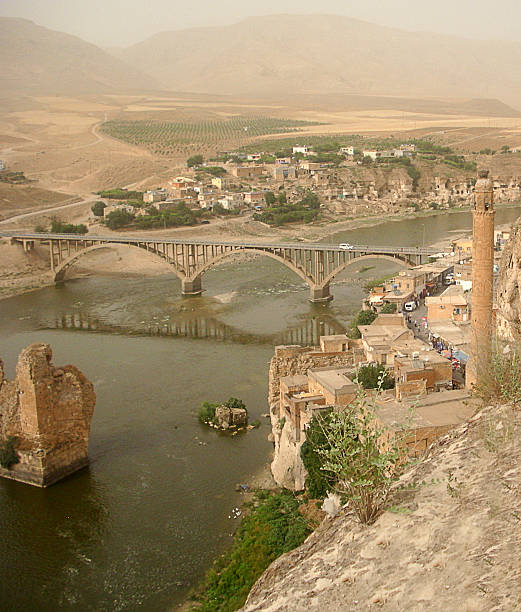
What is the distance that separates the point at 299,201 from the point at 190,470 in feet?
189

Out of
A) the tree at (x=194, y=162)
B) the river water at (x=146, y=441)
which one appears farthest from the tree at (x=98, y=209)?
the tree at (x=194, y=162)

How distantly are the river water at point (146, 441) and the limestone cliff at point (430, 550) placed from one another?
8454mm

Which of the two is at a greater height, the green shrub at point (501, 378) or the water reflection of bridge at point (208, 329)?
the green shrub at point (501, 378)

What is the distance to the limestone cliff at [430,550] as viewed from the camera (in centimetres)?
671

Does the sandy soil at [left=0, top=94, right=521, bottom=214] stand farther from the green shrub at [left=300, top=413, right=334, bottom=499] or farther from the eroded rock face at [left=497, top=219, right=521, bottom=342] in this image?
the eroded rock face at [left=497, top=219, right=521, bottom=342]

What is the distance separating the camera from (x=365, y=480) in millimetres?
8094

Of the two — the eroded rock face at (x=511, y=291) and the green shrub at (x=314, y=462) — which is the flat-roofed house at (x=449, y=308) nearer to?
the green shrub at (x=314, y=462)

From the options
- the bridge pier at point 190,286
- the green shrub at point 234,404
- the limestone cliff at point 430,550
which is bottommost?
the bridge pier at point 190,286

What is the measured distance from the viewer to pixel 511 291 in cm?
1352

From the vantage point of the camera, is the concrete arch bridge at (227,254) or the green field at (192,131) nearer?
the concrete arch bridge at (227,254)

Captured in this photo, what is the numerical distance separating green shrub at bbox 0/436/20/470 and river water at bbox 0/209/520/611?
68cm

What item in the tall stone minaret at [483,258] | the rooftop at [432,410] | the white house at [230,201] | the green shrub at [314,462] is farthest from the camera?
the white house at [230,201]

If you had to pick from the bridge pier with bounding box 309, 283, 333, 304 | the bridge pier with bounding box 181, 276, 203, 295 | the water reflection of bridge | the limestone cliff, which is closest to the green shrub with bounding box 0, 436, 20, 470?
the limestone cliff

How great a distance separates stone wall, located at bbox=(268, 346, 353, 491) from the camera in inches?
725
